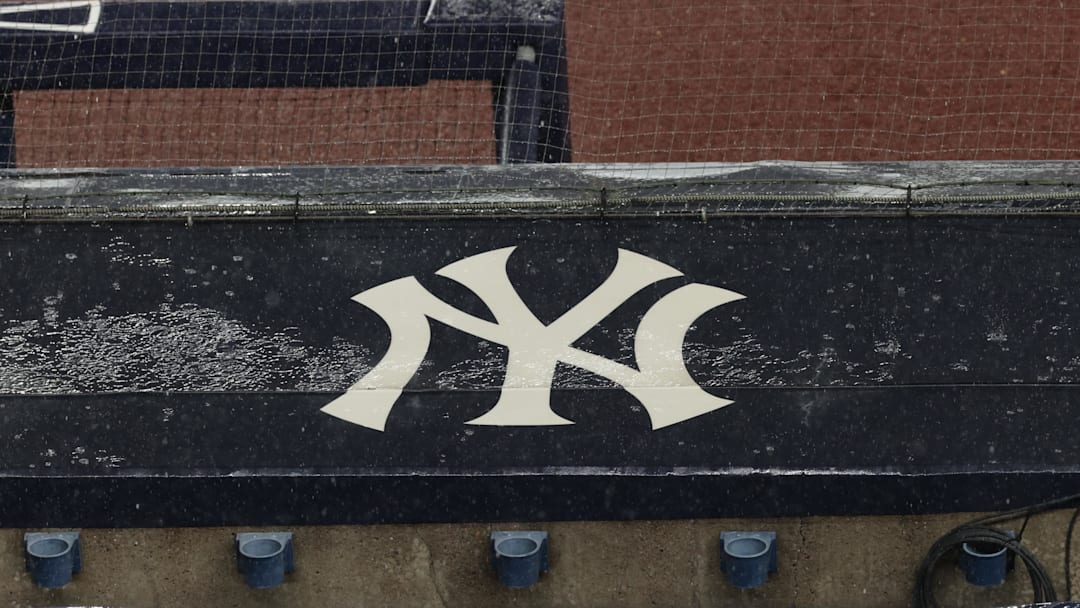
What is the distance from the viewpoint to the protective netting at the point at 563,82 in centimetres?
730

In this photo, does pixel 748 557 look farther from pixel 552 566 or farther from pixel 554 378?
pixel 554 378

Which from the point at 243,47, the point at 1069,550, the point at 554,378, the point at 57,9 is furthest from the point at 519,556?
the point at 57,9

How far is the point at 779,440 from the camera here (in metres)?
5.95

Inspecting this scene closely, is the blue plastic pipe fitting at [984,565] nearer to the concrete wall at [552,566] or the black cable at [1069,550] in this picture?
the concrete wall at [552,566]

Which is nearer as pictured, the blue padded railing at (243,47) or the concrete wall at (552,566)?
the concrete wall at (552,566)

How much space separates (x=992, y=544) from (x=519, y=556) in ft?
5.95

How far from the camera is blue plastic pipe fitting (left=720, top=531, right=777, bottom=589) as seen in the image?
584 cm

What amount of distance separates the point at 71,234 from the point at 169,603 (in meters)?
1.47


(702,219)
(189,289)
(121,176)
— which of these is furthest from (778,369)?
(121,176)

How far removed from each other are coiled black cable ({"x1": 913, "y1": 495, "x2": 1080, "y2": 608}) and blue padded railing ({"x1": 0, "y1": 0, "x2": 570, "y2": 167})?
94.6 inches

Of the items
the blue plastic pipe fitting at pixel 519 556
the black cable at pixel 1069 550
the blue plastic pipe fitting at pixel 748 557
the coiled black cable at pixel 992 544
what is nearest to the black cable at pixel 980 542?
the coiled black cable at pixel 992 544

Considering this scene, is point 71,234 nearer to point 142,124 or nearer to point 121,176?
point 121,176

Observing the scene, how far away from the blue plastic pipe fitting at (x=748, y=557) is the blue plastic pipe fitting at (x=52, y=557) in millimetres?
2463

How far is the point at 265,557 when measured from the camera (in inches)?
229
